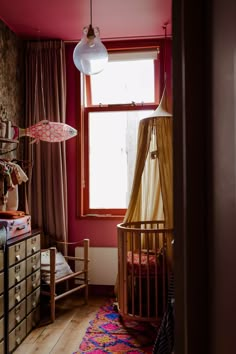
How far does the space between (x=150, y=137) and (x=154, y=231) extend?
35.3 inches

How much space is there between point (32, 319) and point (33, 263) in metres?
0.44

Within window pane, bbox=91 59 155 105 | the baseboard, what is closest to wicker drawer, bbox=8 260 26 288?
the baseboard

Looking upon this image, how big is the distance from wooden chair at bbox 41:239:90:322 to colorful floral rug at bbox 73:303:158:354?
14.7 inches

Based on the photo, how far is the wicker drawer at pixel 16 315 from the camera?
7.82 ft

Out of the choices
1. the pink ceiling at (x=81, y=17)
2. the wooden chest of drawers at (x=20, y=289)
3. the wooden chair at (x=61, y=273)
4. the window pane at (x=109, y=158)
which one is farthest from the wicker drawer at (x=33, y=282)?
the pink ceiling at (x=81, y=17)

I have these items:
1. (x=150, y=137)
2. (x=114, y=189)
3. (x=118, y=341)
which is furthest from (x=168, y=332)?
(x=114, y=189)

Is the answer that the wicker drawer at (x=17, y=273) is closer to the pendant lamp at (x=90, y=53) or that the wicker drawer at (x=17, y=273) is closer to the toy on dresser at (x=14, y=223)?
the toy on dresser at (x=14, y=223)

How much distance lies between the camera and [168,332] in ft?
6.07

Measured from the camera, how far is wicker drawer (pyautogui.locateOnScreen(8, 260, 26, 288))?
2.42m

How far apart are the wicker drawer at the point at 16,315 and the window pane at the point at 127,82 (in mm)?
2328

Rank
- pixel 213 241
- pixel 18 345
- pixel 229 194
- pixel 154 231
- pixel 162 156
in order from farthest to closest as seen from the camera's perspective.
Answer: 1. pixel 162 156
2. pixel 154 231
3. pixel 18 345
4. pixel 213 241
5. pixel 229 194

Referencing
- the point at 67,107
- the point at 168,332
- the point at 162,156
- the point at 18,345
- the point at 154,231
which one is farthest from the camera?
the point at 67,107

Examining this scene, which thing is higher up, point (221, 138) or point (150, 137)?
point (150, 137)

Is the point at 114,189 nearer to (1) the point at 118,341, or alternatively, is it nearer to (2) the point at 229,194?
(1) the point at 118,341
